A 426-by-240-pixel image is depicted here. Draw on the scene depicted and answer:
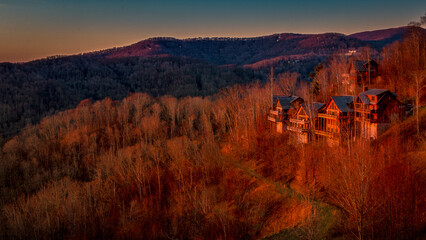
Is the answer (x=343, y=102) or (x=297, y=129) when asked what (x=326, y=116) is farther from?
(x=297, y=129)

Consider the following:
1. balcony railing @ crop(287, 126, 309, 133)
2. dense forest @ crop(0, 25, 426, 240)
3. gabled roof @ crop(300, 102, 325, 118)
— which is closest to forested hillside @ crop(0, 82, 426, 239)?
dense forest @ crop(0, 25, 426, 240)

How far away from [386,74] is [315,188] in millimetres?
25850

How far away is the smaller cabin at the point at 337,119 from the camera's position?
118ft

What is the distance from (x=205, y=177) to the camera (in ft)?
166

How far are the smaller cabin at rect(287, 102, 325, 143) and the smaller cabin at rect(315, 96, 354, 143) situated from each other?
2.98 feet

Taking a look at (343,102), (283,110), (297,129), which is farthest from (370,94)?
(283,110)

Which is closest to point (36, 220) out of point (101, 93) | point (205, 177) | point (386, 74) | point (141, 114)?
point (205, 177)

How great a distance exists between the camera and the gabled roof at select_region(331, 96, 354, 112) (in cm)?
3641

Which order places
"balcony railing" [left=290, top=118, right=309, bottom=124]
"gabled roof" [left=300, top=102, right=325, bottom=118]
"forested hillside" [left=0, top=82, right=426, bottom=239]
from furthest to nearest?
"balcony railing" [left=290, top=118, right=309, bottom=124], "gabled roof" [left=300, top=102, right=325, bottom=118], "forested hillside" [left=0, top=82, right=426, bottom=239]

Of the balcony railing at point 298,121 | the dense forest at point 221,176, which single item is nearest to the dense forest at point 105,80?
the dense forest at point 221,176

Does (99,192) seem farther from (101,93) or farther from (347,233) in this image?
(101,93)

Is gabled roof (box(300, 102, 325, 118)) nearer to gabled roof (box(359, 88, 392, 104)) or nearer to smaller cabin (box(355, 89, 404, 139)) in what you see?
gabled roof (box(359, 88, 392, 104))

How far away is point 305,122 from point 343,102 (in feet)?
19.8

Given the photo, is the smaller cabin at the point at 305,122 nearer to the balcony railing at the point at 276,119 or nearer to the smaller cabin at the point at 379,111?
the balcony railing at the point at 276,119
